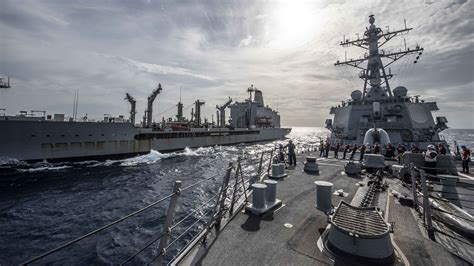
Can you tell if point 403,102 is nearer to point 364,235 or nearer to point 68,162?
point 364,235

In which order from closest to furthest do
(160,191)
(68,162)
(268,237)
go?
(268,237) → (160,191) → (68,162)

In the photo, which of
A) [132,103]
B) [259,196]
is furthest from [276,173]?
[132,103]

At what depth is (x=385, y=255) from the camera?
132 inches

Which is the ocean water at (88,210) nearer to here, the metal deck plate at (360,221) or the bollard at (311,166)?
the metal deck plate at (360,221)

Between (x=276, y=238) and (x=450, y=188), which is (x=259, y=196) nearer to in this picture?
(x=276, y=238)

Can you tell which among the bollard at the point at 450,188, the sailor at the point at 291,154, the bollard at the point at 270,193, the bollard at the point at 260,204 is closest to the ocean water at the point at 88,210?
the bollard at the point at 270,193

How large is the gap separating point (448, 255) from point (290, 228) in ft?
8.70

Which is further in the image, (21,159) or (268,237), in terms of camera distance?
(21,159)

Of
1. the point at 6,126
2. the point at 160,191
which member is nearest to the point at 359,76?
the point at 160,191

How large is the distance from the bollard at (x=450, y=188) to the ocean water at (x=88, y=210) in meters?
6.43

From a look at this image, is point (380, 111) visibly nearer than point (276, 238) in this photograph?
No

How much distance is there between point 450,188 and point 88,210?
16.2 meters

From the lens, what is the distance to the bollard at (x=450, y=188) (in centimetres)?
632

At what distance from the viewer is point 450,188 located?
7367 mm
